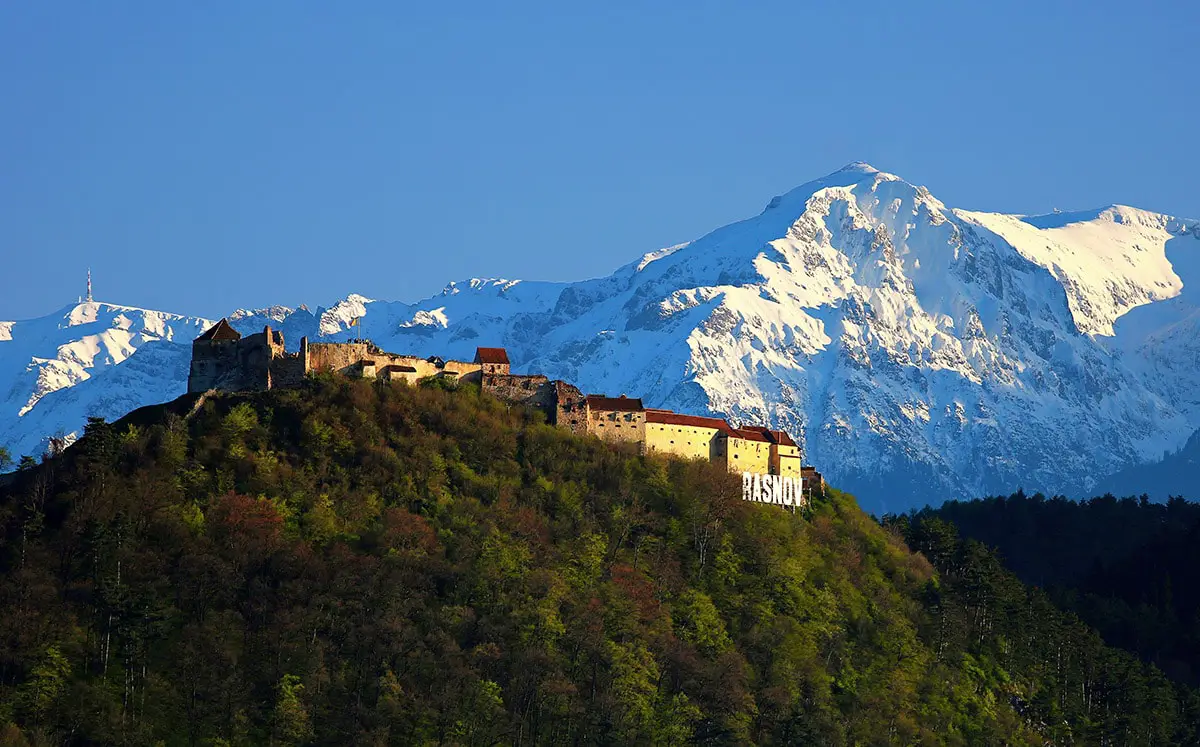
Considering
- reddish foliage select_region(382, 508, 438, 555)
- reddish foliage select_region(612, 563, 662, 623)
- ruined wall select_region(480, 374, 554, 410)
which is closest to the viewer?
reddish foliage select_region(382, 508, 438, 555)

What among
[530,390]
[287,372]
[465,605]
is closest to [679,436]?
[530,390]

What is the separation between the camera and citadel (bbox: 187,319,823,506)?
171m

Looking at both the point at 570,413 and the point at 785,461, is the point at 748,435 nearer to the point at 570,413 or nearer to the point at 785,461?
the point at 785,461

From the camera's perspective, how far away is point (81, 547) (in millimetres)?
145875

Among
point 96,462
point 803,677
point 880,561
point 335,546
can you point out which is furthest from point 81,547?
point 880,561

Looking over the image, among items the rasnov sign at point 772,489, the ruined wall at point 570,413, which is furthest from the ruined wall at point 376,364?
the rasnov sign at point 772,489

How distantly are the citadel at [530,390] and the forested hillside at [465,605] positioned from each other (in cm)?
279

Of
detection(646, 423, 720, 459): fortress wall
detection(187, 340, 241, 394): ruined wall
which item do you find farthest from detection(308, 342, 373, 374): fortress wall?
detection(646, 423, 720, 459): fortress wall

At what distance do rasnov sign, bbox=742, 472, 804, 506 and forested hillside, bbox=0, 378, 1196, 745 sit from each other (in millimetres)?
2722

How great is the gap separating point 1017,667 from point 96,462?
9034 cm

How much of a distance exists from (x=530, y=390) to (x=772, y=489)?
2716 centimetres

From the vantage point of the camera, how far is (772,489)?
19150cm

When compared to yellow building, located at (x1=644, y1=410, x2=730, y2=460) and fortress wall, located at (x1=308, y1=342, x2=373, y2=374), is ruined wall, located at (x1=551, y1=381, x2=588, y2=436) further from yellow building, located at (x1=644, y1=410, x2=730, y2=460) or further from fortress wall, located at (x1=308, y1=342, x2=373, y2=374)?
fortress wall, located at (x1=308, y1=342, x2=373, y2=374)

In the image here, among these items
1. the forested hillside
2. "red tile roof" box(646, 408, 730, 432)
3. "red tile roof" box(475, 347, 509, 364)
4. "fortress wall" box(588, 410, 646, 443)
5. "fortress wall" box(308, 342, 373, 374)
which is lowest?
the forested hillside
